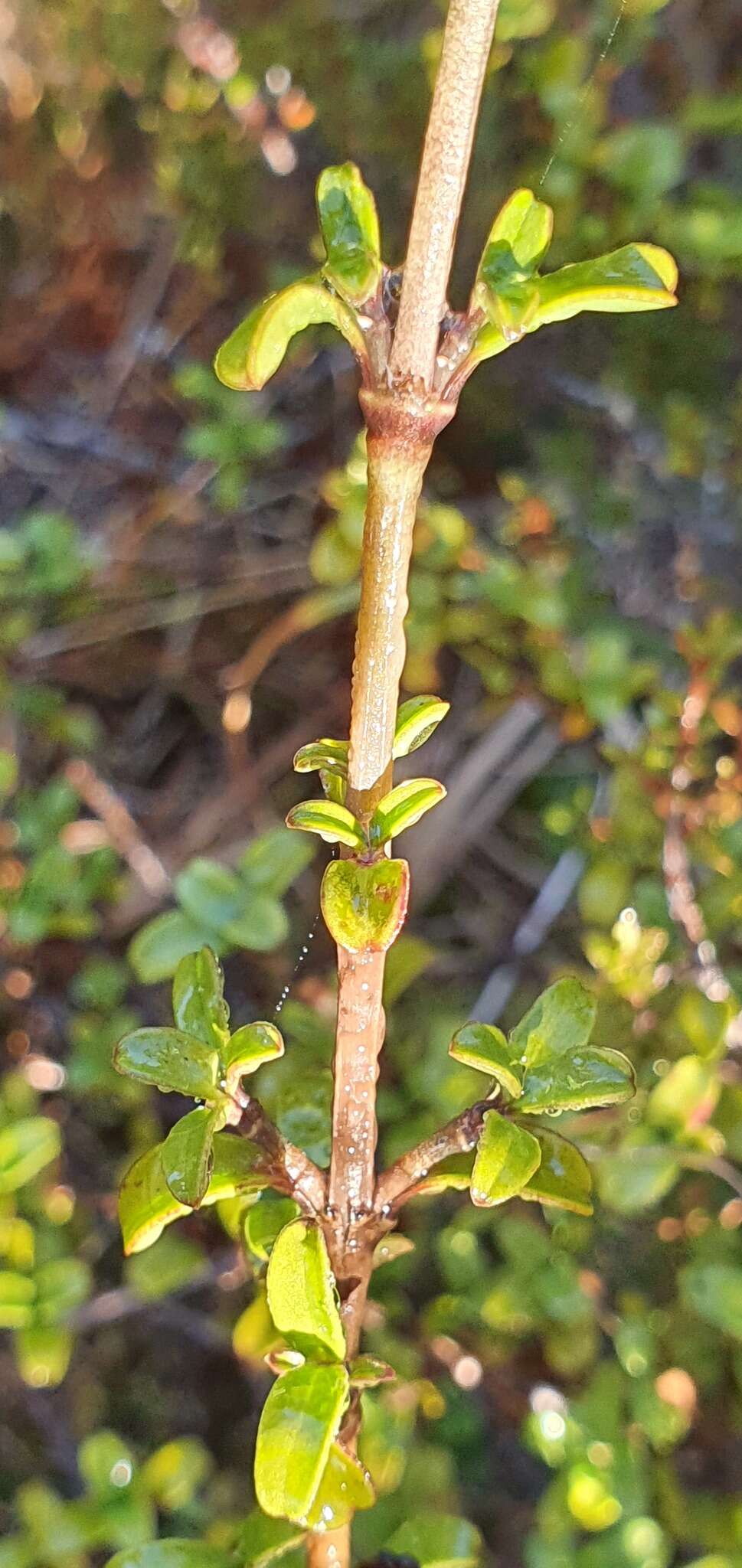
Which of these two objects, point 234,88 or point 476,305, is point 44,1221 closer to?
point 476,305

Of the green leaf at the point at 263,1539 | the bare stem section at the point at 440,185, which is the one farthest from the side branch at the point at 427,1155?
the bare stem section at the point at 440,185

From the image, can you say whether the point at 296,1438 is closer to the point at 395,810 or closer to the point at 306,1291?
the point at 306,1291

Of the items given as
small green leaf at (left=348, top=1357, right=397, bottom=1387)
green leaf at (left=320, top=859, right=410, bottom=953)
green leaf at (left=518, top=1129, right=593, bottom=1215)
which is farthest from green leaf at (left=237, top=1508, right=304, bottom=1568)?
green leaf at (left=320, top=859, right=410, bottom=953)

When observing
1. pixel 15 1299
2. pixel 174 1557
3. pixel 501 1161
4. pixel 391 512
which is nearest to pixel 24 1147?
pixel 15 1299

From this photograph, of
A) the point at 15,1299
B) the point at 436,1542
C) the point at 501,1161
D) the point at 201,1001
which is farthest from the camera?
the point at 15,1299

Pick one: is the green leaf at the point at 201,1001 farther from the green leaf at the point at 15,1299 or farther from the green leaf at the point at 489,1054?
the green leaf at the point at 15,1299

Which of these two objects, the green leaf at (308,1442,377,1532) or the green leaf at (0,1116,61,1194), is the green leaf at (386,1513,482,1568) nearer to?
the green leaf at (308,1442,377,1532)
